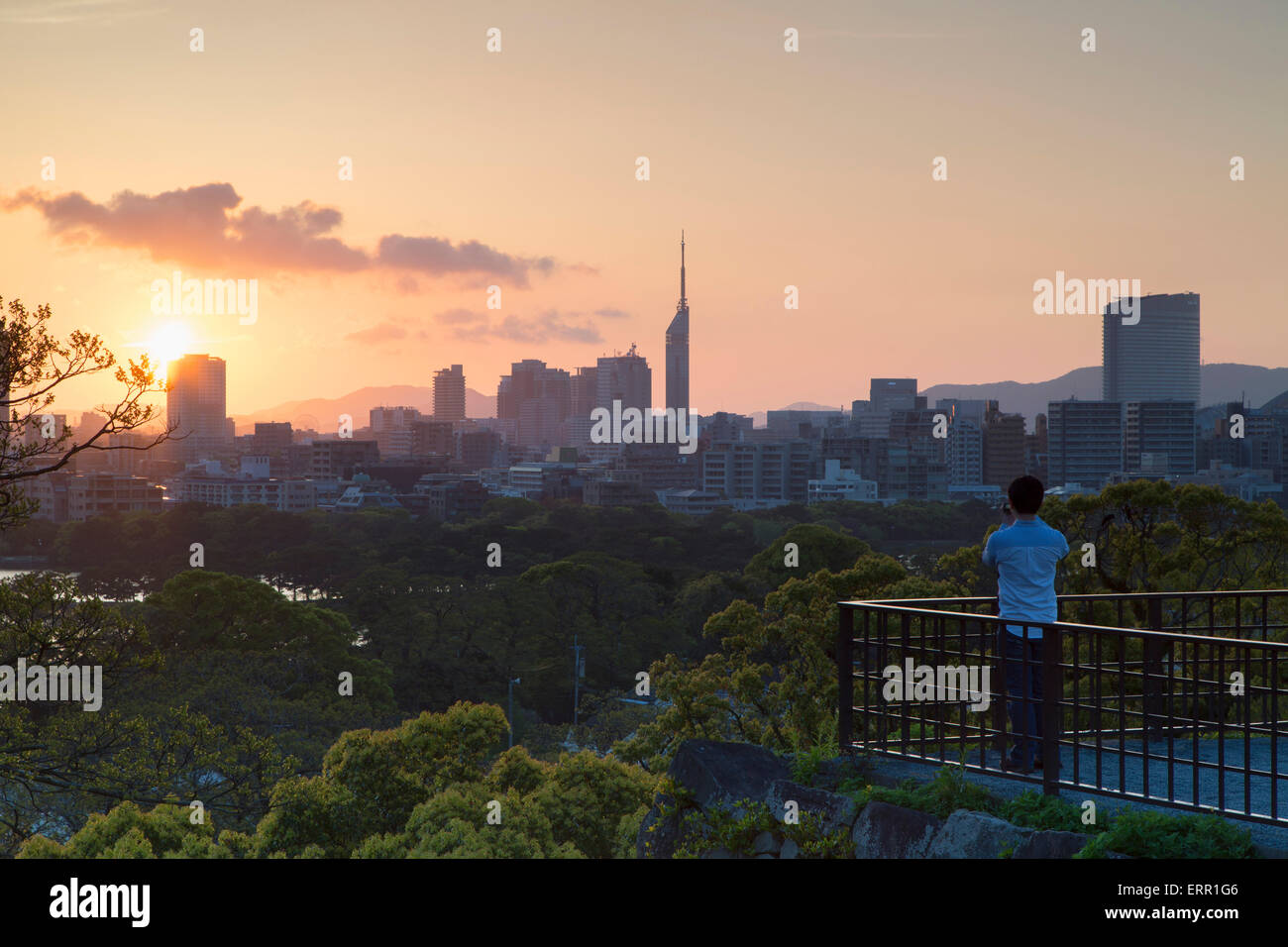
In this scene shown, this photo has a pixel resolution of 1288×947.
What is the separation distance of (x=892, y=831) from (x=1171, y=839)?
130cm

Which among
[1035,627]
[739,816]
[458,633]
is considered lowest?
[458,633]

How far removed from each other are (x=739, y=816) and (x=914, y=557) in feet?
175

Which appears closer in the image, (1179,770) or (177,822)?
(1179,770)

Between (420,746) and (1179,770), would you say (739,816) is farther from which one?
(420,746)

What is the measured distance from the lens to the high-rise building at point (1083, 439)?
125625 mm

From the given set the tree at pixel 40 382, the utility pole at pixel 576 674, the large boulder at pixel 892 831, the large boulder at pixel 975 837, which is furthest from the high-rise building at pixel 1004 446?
the large boulder at pixel 975 837

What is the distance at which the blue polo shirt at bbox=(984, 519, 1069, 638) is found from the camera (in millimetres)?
5703

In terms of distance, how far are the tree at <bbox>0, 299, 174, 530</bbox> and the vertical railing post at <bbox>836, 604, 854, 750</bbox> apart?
6760 millimetres

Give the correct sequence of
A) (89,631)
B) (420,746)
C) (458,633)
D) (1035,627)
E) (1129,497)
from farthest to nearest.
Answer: (458,633), (1129,497), (420,746), (89,631), (1035,627)

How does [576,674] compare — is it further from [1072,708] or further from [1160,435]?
[1160,435]

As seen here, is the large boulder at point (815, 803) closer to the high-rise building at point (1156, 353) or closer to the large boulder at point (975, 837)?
the large boulder at point (975, 837)

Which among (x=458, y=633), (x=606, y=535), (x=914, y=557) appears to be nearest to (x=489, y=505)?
(x=606, y=535)
